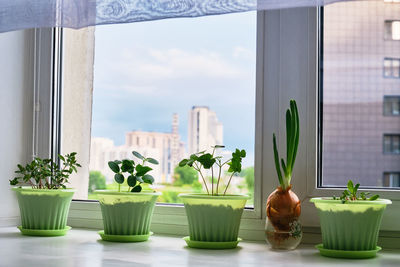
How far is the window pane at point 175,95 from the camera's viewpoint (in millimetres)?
1893

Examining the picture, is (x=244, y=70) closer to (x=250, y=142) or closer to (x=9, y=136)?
(x=250, y=142)

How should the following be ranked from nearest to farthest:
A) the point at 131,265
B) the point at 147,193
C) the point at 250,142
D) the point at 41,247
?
the point at 131,265
the point at 41,247
the point at 147,193
the point at 250,142

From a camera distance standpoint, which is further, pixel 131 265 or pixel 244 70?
pixel 244 70

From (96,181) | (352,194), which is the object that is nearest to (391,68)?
(352,194)

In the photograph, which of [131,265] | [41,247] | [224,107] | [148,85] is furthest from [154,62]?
[131,265]

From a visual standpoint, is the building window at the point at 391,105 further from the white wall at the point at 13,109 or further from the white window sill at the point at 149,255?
the white wall at the point at 13,109

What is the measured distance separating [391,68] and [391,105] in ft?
0.37

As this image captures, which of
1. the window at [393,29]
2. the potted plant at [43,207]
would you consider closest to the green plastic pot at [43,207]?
the potted plant at [43,207]

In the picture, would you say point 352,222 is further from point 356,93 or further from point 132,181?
point 132,181

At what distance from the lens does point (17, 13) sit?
5.94ft

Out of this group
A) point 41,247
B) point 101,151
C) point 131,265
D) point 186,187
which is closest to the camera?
point 131,265

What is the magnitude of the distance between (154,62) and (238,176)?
52 cm

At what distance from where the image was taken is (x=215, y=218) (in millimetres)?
1575

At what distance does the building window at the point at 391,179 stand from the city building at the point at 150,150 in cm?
67
